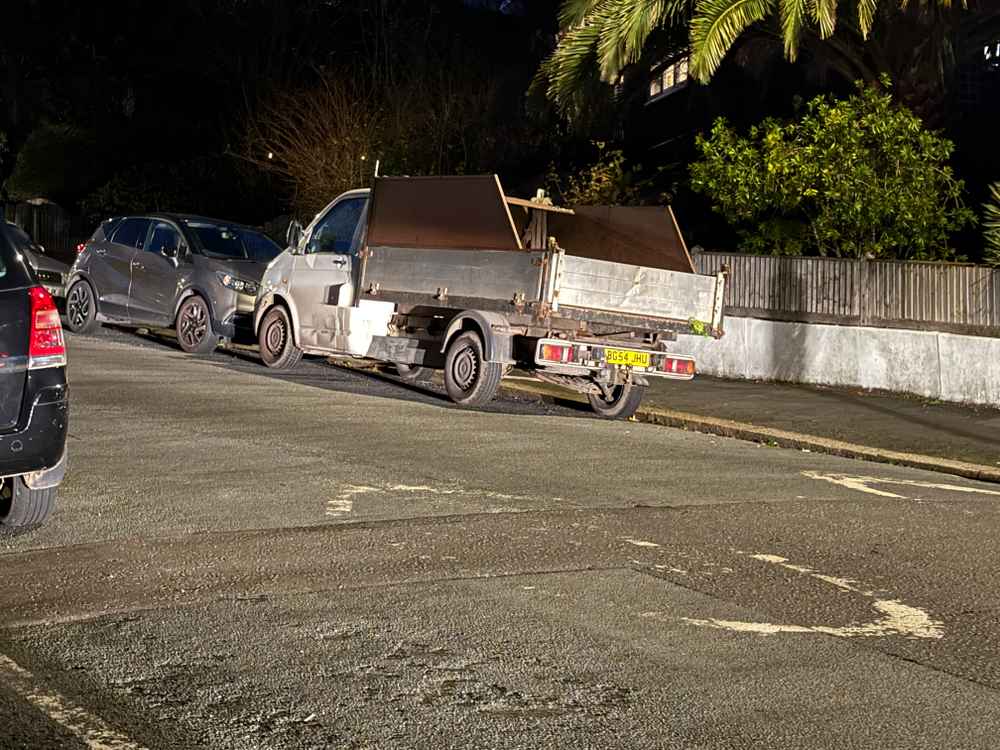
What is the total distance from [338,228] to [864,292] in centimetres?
604

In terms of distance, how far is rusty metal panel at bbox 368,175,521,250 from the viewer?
14273mm

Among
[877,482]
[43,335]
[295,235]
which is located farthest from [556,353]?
[43,335]

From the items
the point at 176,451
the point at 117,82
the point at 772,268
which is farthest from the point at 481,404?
the point at 117,82

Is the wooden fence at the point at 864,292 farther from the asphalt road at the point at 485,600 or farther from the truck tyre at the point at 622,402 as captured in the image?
the asphalt road at the point at 485,600

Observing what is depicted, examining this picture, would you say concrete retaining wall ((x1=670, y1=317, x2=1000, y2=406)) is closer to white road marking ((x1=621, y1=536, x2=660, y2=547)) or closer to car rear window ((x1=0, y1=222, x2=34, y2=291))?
white road marking ((x1=621, y1=536, x2=660, y2=547))

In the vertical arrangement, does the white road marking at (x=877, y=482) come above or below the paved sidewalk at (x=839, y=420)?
below

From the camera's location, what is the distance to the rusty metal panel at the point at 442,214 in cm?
1427

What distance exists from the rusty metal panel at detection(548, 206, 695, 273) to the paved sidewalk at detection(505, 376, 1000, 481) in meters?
1.49

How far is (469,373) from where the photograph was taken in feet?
47.6

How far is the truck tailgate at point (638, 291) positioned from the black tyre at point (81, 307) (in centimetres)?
889

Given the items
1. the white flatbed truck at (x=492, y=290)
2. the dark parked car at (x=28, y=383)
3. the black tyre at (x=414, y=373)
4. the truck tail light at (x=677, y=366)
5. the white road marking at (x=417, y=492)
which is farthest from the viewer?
the black tyre at (x=414, y=373)

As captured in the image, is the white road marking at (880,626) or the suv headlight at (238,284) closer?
the white road marking at (880,626)

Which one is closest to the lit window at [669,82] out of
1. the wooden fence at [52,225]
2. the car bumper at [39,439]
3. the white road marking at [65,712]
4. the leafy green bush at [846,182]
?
the leafy green bush at [846,182]

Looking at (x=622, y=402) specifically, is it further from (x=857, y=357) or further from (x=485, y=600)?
(x=485, y=600)
